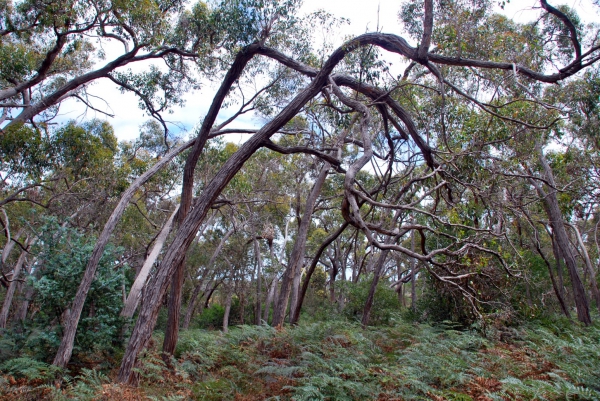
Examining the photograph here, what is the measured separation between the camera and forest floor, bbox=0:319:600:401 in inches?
191

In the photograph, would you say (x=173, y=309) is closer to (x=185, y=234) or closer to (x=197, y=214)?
(x=185, y=234)

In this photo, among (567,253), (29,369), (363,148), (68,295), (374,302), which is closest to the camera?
(363,148)

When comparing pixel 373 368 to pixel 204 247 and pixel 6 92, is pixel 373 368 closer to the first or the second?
pixel 6 92

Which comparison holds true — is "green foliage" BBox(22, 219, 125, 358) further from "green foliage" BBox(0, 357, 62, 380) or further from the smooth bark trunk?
the smooth bark trunk

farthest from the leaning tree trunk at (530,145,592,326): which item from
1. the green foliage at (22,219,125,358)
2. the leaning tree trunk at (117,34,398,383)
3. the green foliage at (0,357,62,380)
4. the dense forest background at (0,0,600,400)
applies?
the green foliage at (0,357,62,380)

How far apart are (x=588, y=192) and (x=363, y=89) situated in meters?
6.22

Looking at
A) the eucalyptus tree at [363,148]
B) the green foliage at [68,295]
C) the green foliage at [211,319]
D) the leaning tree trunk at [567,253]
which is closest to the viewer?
the eucalyptus tree at [363,148]

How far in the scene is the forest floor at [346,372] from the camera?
485 centimetres

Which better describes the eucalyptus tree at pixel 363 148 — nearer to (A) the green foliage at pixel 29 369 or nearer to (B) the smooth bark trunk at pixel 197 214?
(B) the smooth bark trunk at pixel 197 214

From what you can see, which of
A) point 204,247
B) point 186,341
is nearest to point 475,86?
point 186,341

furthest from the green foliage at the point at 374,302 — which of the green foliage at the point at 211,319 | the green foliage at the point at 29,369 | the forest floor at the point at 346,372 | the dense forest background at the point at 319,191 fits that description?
the green foliage at the point at 211,319

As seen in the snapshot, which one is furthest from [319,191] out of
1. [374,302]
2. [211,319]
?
[211,319]

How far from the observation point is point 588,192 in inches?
368

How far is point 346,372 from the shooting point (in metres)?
5.37
